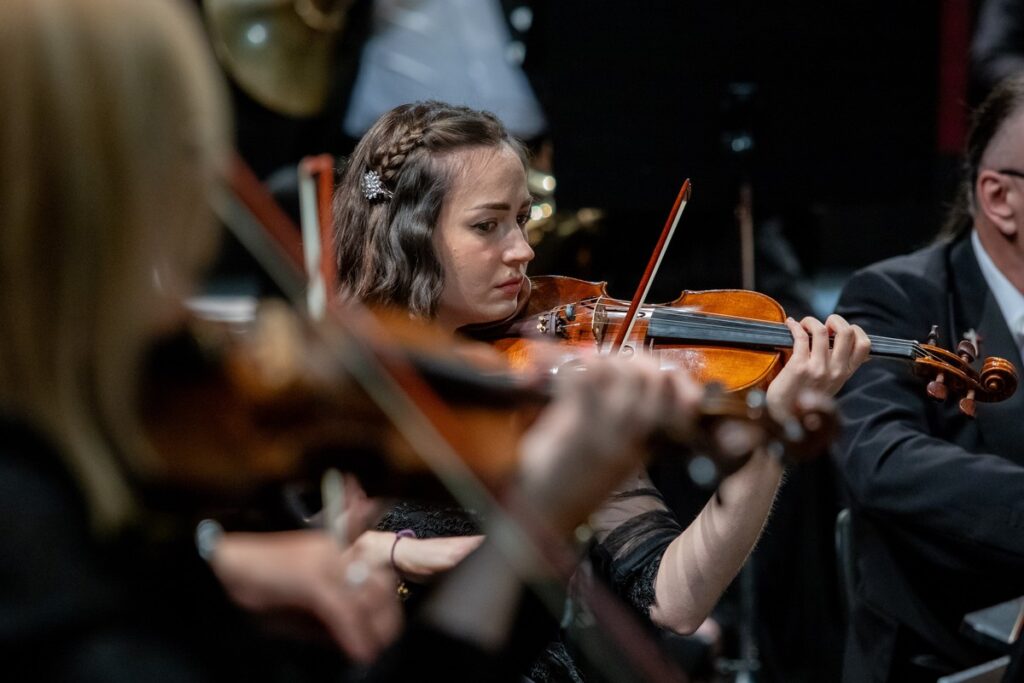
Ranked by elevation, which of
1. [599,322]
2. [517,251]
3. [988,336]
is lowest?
[988,336]

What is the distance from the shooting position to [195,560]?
0.93 meters

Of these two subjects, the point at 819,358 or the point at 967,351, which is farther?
the point at 967,351

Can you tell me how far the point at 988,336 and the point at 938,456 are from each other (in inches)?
9.6

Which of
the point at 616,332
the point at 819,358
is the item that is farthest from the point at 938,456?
the point at 616,332

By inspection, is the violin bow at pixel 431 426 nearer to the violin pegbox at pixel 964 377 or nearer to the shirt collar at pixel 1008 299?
the violin pegbox at pixel 964 377

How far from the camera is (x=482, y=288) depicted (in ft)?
5.49

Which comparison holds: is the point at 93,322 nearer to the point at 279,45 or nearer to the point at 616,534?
the point at 616,534

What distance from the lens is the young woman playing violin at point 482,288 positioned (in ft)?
4.93

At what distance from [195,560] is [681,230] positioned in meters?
2.33

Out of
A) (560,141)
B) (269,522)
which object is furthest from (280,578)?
(560,141)

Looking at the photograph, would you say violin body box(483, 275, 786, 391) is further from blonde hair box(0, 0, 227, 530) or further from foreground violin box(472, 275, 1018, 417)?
blonde hair box(0, 0, 227, 530)

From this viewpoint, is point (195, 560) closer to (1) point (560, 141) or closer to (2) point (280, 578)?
(2) point (280, 578)

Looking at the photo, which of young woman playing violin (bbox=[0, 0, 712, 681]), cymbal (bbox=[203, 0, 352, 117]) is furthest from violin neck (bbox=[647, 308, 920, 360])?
cymbal (bbox=[203, 0, 352, 117])

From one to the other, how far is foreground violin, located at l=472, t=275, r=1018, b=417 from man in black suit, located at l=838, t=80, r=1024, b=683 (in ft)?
0.67
